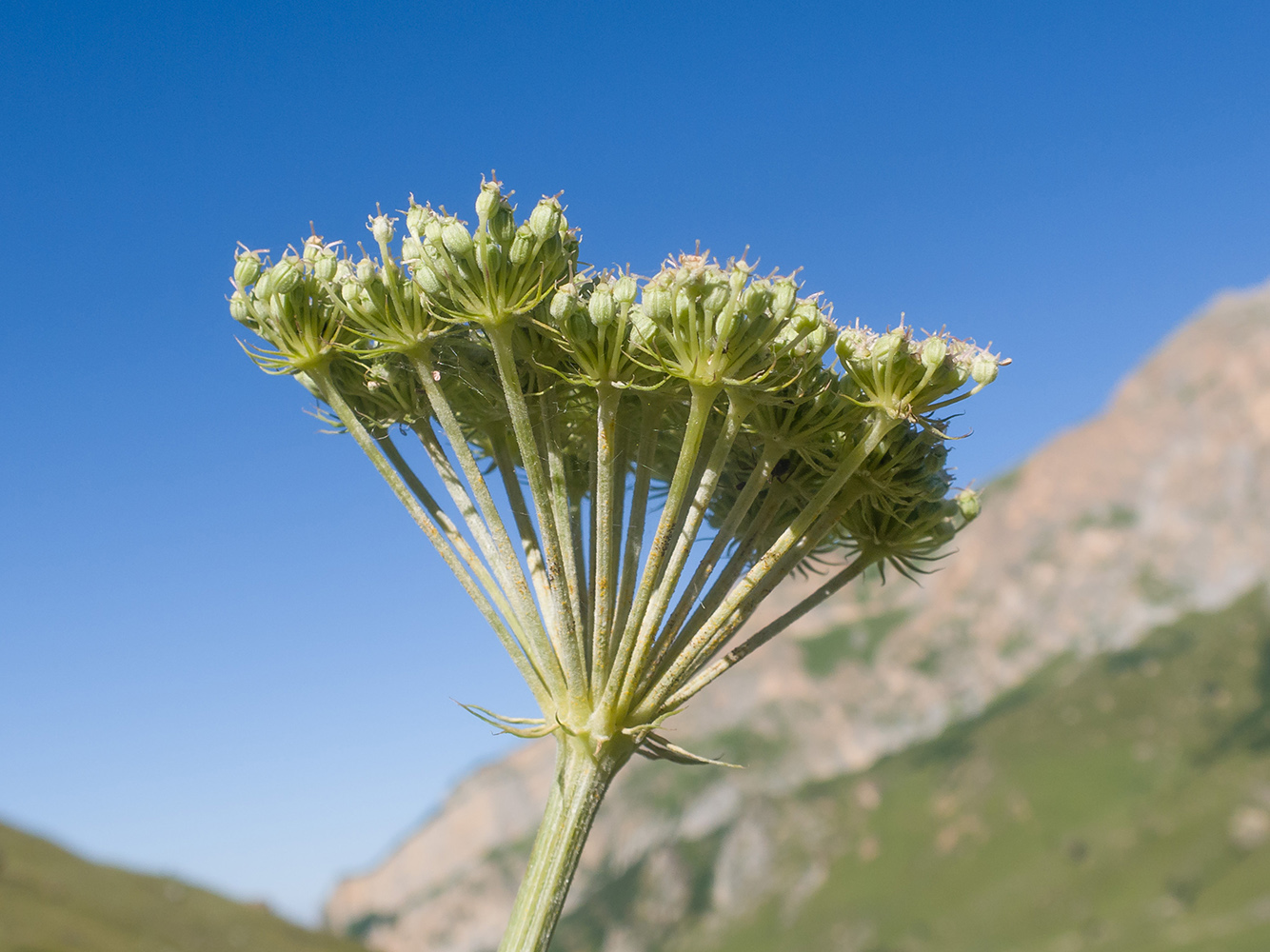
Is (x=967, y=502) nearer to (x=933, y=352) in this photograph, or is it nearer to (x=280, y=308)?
(x=933, y=352)

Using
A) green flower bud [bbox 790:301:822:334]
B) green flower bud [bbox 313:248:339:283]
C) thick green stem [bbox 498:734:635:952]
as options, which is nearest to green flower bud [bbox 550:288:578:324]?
green flower bud [bbox 790:301:822:334]

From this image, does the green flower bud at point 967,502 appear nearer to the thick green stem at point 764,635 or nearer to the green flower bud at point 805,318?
the thick green stem at point 764,635

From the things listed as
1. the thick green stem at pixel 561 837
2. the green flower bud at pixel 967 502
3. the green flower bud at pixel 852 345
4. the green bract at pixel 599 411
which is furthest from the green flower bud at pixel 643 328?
the green flower bud at pixel 967 502

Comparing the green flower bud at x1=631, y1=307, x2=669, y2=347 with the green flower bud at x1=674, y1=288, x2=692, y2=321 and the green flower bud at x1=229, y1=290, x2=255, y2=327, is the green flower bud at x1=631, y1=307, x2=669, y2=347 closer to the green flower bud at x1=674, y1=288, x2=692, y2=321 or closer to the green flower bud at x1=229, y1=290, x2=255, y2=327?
the green flower bud at x1=674, y1=288, x2=692, y2=321

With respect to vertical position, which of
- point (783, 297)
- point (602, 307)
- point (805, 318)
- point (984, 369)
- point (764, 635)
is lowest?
point (764, 635)

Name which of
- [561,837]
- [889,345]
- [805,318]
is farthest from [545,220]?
[561,837]
